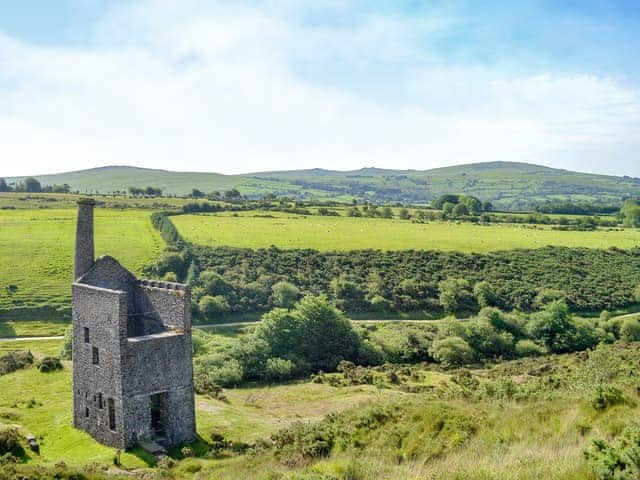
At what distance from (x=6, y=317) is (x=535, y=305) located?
5662 centimetres

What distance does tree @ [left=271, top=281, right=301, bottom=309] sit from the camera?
63.7 meters

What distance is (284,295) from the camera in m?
63.9

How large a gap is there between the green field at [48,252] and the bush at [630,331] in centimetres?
5298

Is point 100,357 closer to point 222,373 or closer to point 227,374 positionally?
point 222,373

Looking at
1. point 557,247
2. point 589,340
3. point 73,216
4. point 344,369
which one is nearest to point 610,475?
point 344,369

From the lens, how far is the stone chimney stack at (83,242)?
27.4 meters

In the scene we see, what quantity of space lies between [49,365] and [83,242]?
15.0 metres

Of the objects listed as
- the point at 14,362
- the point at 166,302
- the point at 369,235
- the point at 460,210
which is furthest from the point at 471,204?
the point at 166,302

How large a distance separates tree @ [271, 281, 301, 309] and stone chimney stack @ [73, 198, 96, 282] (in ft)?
121

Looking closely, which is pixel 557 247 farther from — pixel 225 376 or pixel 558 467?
pixel 558 467

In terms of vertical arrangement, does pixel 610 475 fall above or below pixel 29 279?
above

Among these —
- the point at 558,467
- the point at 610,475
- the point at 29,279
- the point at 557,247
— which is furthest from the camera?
the point at 557,247

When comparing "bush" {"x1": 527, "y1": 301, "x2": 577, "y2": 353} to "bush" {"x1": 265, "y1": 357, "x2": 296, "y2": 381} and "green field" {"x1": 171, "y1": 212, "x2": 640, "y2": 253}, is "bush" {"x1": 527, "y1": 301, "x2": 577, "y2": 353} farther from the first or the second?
"green field" {"x1": 171, "y1": 212, "x2": 640, "y2": 253}

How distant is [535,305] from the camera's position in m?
66.4
